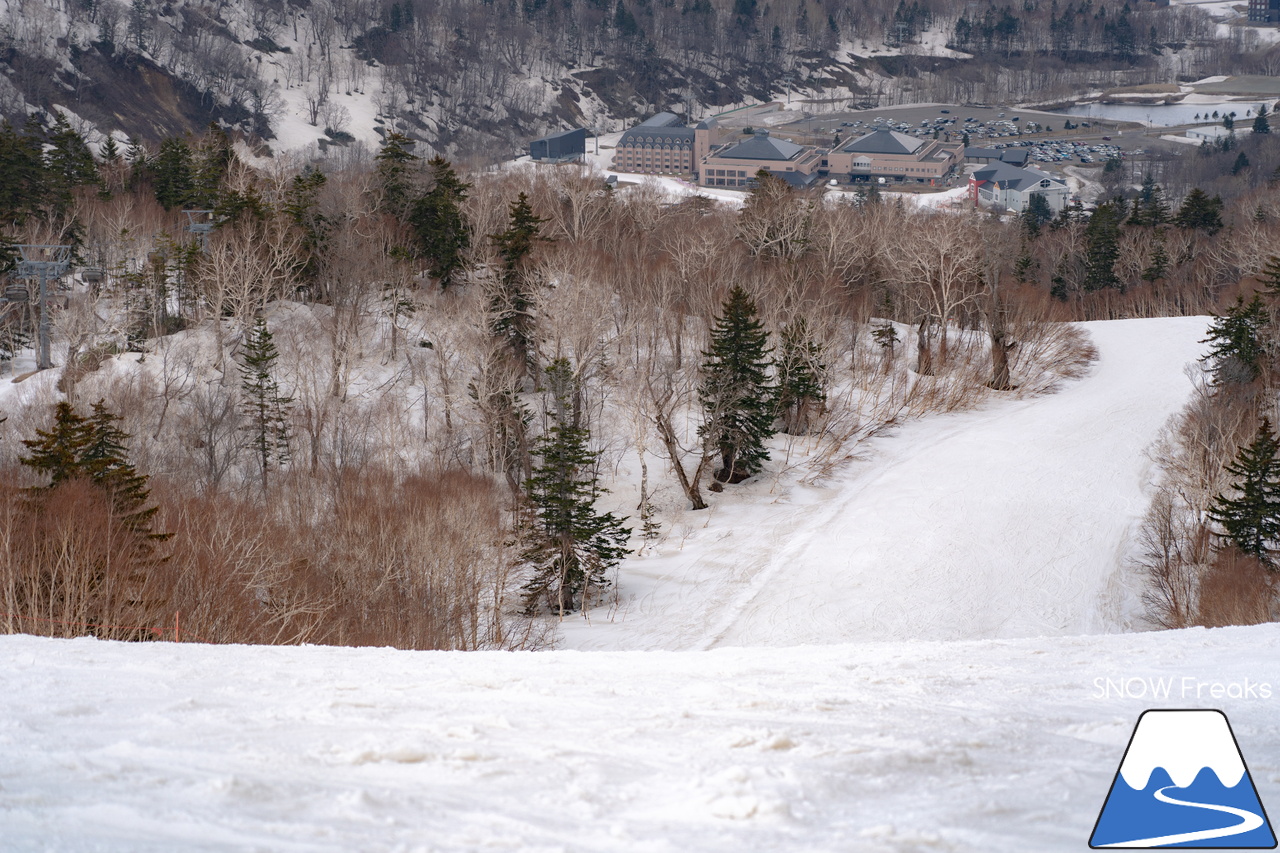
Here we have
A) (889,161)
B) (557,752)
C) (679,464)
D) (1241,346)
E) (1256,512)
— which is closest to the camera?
(557,752)

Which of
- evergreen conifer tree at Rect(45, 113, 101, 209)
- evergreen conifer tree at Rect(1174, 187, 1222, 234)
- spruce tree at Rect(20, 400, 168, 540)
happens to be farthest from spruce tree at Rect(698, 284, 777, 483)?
evergreen conifer tree at Rect(1174, 187, 1222, 234)

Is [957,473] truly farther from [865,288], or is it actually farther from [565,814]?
[565,814]

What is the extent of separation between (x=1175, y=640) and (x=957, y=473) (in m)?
23.9

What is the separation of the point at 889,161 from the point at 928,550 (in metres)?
101

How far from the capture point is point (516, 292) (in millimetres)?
38656

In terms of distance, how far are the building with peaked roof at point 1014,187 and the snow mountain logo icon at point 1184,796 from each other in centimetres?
10425

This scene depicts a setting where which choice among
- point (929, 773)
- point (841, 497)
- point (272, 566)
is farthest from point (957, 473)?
point (929, 773)

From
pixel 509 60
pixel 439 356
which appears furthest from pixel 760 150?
pixel 439 356

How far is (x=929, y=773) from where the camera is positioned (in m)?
5.16

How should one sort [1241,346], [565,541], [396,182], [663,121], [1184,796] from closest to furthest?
[1184,796]
[565,541]
[1241,346]
[396,182]
[663,121]

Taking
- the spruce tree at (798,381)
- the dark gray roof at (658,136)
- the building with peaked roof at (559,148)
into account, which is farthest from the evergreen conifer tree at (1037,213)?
the building with peaked roof at (559,148)

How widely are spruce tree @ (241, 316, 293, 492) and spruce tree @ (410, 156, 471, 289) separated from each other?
968cm

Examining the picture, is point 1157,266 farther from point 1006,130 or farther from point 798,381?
point 1006,130

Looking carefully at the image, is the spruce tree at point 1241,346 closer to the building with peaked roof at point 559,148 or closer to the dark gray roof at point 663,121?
the building with peaked roof at point 559,148
